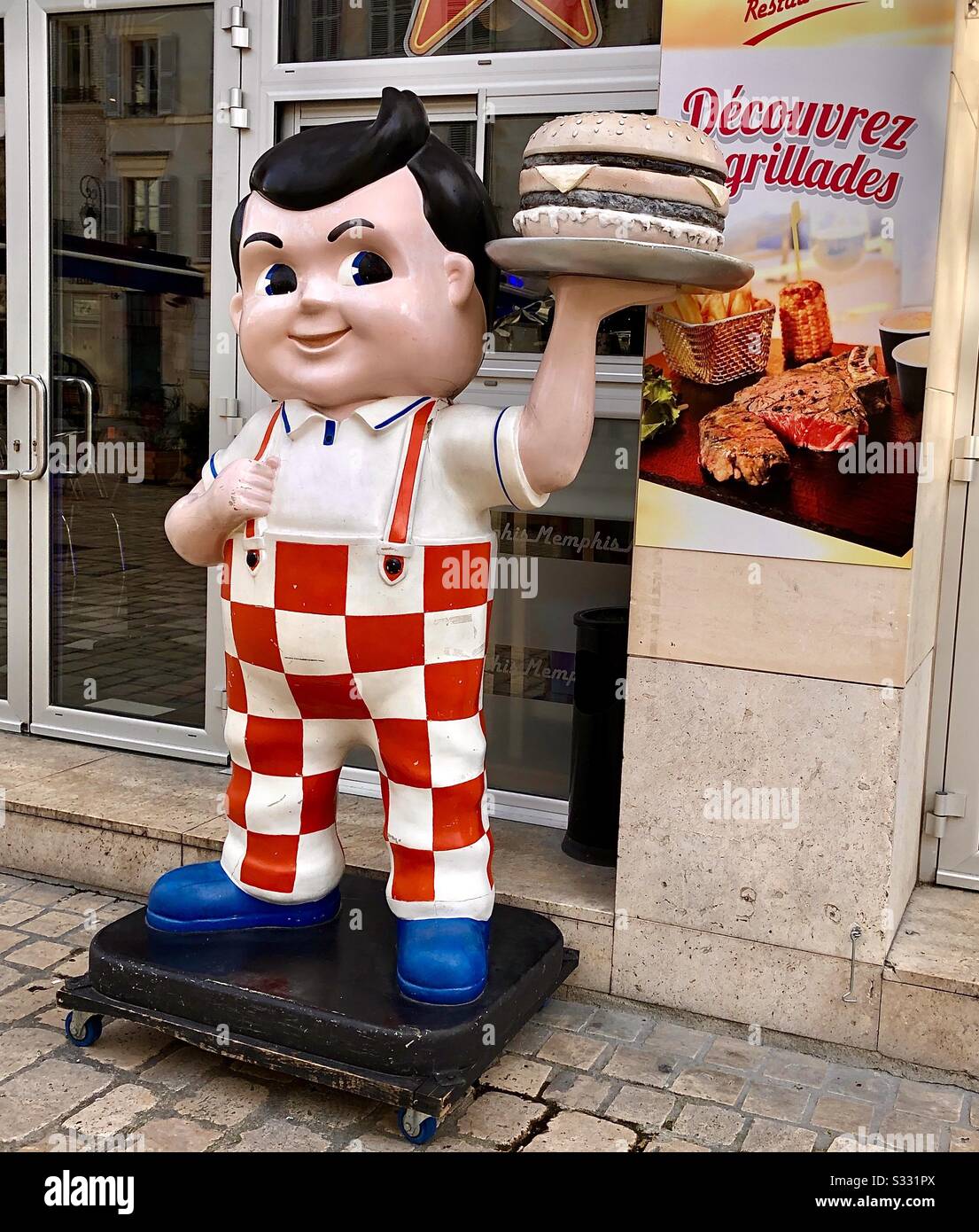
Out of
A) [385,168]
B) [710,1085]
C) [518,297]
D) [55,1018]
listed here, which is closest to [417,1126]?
[710,1085]

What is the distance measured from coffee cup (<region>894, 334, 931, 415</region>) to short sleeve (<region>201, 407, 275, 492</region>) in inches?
57.4

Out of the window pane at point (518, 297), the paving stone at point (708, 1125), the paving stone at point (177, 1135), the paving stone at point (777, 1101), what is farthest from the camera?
the window pane at point (518, 297)

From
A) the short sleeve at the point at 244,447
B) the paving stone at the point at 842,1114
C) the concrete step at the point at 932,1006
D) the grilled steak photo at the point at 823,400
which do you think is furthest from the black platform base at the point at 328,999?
the grilled steak photo at the point at 823,400

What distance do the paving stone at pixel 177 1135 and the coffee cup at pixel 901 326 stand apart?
2.28 m

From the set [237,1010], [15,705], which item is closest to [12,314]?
[15,705]

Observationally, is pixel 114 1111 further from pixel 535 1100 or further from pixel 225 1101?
pixel 535 1100

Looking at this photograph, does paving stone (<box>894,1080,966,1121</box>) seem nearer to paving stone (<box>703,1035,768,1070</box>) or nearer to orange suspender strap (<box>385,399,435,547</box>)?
paving stone (<box>703,1035,768,1070</box>)

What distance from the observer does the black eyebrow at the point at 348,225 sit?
2.75 metres

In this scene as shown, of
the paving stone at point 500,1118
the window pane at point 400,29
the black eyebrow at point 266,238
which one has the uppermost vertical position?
the window pane at point 400,29

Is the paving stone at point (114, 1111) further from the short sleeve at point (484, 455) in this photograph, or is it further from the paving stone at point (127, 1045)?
the short sleeve at point (484, 455)

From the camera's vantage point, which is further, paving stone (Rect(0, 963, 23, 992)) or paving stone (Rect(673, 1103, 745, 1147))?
paving stone (Rect(0, 963, 23, 992))

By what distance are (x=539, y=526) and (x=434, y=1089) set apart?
1929 mm

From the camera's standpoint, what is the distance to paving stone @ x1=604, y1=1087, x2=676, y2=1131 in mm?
2885

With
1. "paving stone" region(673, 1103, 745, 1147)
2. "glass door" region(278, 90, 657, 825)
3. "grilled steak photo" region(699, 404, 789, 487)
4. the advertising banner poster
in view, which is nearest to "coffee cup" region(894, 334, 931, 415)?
the advertising banner poster
